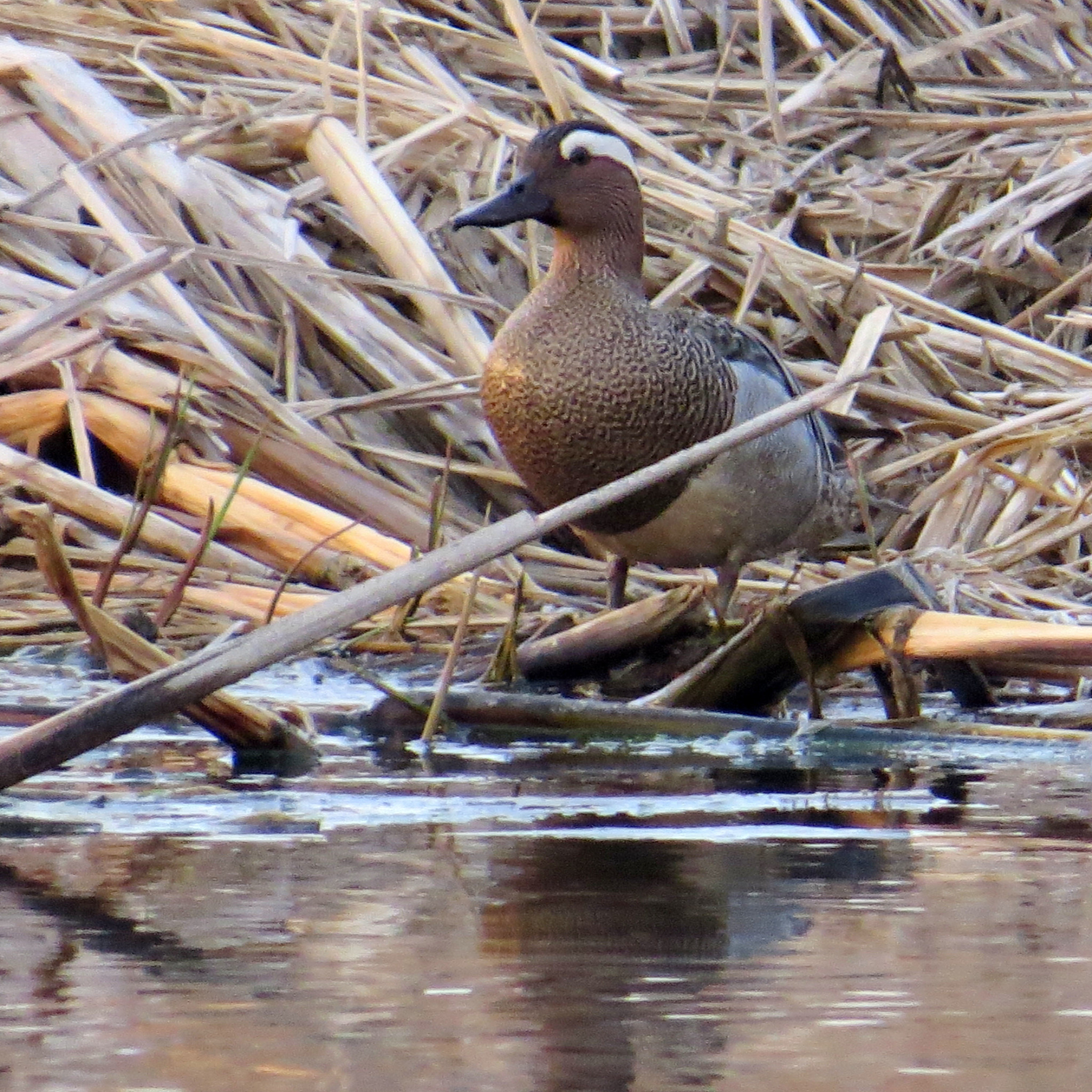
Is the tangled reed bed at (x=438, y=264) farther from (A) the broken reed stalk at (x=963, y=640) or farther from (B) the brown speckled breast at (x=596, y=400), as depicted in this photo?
(A) the broken reed stalk at (x=963, y=640)

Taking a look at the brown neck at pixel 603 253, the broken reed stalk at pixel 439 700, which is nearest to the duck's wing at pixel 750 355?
the brown neck at pixel 603 253

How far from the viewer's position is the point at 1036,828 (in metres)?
2.88

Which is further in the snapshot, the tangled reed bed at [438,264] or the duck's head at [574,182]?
the tangled reed bed at [438,264]

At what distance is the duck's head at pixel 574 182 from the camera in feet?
16.1

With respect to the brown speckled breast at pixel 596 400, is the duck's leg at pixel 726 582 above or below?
below

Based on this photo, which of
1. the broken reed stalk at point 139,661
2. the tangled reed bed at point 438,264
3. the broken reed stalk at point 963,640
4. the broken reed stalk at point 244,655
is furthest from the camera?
the tangled reed bed at point 438,264

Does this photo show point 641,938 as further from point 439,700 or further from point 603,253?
point 603,253

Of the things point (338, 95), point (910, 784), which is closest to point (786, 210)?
point (338, 95)

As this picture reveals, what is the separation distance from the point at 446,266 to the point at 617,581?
56.3 inches

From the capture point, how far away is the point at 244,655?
2.56 m

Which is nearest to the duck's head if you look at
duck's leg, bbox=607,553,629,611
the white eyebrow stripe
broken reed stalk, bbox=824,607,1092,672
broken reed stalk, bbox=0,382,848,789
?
the white eyebrow stripe

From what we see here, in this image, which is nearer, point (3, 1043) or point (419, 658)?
point (3, 1043)

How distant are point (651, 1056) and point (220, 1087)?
12.7 inches

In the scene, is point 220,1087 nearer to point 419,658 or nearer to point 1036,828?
point 1036,828
